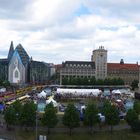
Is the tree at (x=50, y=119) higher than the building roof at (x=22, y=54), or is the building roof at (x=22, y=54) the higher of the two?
the building roof at (x=22, y=54)

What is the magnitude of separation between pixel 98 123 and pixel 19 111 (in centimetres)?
1158

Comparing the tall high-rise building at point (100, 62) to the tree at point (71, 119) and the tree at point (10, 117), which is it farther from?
the tree at point (10, 117)

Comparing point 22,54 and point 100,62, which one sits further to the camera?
point 100,62

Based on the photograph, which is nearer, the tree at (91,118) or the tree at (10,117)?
the tree at (91,118)

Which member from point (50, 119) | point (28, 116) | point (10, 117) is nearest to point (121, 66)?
point (28, 116)

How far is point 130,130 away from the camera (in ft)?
184

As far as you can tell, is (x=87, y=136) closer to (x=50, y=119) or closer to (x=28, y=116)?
(x=50, y=119)

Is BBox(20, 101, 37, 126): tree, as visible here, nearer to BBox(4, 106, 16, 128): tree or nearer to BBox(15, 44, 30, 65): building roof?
BBox(4, 106, 16, 128): tree

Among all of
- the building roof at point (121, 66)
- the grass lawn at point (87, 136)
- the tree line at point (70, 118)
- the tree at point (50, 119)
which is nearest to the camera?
the grass lawn at point (87, 136)

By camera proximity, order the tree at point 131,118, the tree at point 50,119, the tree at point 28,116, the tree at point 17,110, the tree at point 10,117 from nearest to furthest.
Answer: the tree at point 50,119
the tree at point 28,116
the tree at point 131,118
the tree at point 10,117
the tree at point 17,110

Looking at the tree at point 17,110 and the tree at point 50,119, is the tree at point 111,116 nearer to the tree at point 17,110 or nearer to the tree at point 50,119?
the tree at point 50,119

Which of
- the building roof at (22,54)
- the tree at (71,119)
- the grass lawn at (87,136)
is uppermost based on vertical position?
the building roof at (22,54)

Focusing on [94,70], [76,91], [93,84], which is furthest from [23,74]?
[76,91]

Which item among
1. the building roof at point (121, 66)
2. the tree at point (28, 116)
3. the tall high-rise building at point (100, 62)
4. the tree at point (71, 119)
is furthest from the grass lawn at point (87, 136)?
the building roof at point (121, 66)
